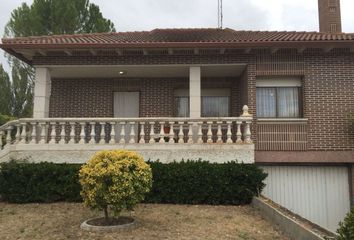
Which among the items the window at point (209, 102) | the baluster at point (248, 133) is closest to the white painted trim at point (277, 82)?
the window at point (209, 102)

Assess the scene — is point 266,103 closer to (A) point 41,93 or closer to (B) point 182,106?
(B) point 182,106

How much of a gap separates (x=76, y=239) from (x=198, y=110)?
21.5ft

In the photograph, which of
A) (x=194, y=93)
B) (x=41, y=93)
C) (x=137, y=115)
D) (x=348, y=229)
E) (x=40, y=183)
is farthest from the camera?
(x=137, y=115)

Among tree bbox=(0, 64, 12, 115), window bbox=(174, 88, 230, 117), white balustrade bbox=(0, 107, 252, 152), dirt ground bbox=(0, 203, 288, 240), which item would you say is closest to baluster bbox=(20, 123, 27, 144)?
white balustrade bbox=(0, 107, 252, 152)

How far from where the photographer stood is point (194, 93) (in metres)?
13.2

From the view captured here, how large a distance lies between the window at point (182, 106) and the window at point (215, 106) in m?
0.64

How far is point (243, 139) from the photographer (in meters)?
12.7

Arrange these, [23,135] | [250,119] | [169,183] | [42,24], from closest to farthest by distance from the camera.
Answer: [169,183] < [250,119] < [23,135] < [42,24]

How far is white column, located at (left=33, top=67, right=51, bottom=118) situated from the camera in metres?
13.3

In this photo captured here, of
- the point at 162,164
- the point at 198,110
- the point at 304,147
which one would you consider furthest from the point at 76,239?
the point at 304,147

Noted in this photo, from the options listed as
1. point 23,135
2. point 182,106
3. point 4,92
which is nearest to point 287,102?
point 182,106

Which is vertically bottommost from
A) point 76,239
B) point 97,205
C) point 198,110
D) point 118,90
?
point 76,239

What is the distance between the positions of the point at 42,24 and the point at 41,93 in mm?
12904

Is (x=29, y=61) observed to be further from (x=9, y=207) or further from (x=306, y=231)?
(x=306, y=231)
